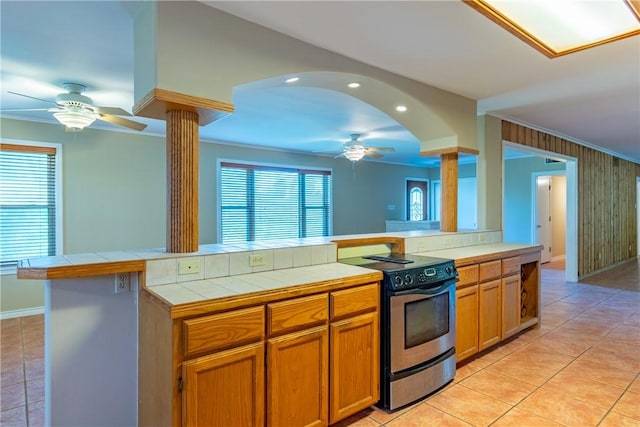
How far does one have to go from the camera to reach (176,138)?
6.70 feet

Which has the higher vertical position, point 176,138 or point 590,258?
point 176,138

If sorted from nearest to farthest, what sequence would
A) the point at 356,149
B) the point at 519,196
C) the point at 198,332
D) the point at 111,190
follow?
the point at 198,332, the point at 111,190, the point at 356,149, the point at 519,196

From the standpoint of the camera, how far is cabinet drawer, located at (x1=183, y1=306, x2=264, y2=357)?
157cm

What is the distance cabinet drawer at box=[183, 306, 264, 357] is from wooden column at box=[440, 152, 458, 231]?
8.64ft

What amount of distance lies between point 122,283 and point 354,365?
4.60 ft

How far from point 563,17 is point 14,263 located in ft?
19.6

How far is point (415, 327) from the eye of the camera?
2.41 meters

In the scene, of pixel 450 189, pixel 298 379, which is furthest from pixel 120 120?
pixel 450 189

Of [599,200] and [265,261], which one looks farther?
[599,200]

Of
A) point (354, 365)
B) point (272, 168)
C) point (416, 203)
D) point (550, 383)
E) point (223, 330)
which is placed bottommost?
point (550, 383)

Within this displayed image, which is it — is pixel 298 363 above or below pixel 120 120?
below

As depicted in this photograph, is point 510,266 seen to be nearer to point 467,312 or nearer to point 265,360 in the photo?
point 467,312

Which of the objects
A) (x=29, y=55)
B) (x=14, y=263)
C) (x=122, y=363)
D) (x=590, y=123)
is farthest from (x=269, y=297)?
(x=590, y=123)

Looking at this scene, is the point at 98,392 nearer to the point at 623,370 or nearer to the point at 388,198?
the point at 623,370
